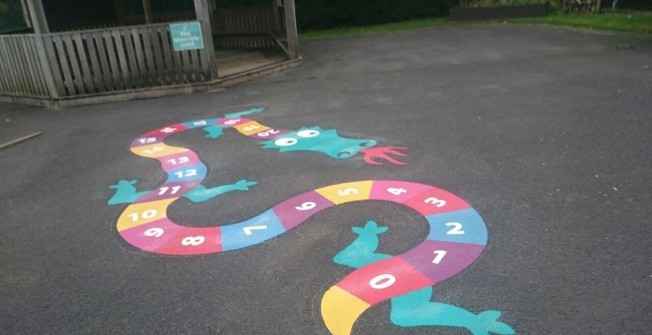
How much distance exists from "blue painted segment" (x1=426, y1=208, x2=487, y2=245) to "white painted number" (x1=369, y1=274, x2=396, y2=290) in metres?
0.69

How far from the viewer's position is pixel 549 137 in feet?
21.0

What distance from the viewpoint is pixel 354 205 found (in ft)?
16.1

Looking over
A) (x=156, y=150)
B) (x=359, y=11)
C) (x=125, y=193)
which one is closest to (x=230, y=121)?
(x=156, y=150)

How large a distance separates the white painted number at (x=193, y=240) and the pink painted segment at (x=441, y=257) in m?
1.83

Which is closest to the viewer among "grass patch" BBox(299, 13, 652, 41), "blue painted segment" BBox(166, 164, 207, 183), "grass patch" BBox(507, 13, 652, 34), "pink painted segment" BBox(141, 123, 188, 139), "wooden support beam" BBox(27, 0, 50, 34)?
"blue painted segment" BBox(166, 164, 207, 183)

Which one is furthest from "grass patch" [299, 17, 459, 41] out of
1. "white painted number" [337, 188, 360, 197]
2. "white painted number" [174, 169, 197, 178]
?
"white painted number" [337, 188, 360, 197]

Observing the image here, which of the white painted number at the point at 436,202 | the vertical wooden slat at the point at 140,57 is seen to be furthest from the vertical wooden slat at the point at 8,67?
the white painted number at the point at 436,202

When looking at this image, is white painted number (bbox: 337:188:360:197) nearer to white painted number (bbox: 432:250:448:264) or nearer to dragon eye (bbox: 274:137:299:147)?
white painted number (bbox: 432:250:448:264)

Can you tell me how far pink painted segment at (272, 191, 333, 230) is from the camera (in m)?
4.71

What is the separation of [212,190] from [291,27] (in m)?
8.87

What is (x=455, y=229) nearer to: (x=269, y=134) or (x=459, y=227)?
(x=459, y=227)

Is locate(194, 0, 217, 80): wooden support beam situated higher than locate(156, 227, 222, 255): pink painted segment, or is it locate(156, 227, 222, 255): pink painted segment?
locate(194, 0, 217, 80): wooden support beam

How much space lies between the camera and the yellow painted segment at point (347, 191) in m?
5.07

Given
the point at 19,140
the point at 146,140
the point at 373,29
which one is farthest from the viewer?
the point at 373,29
